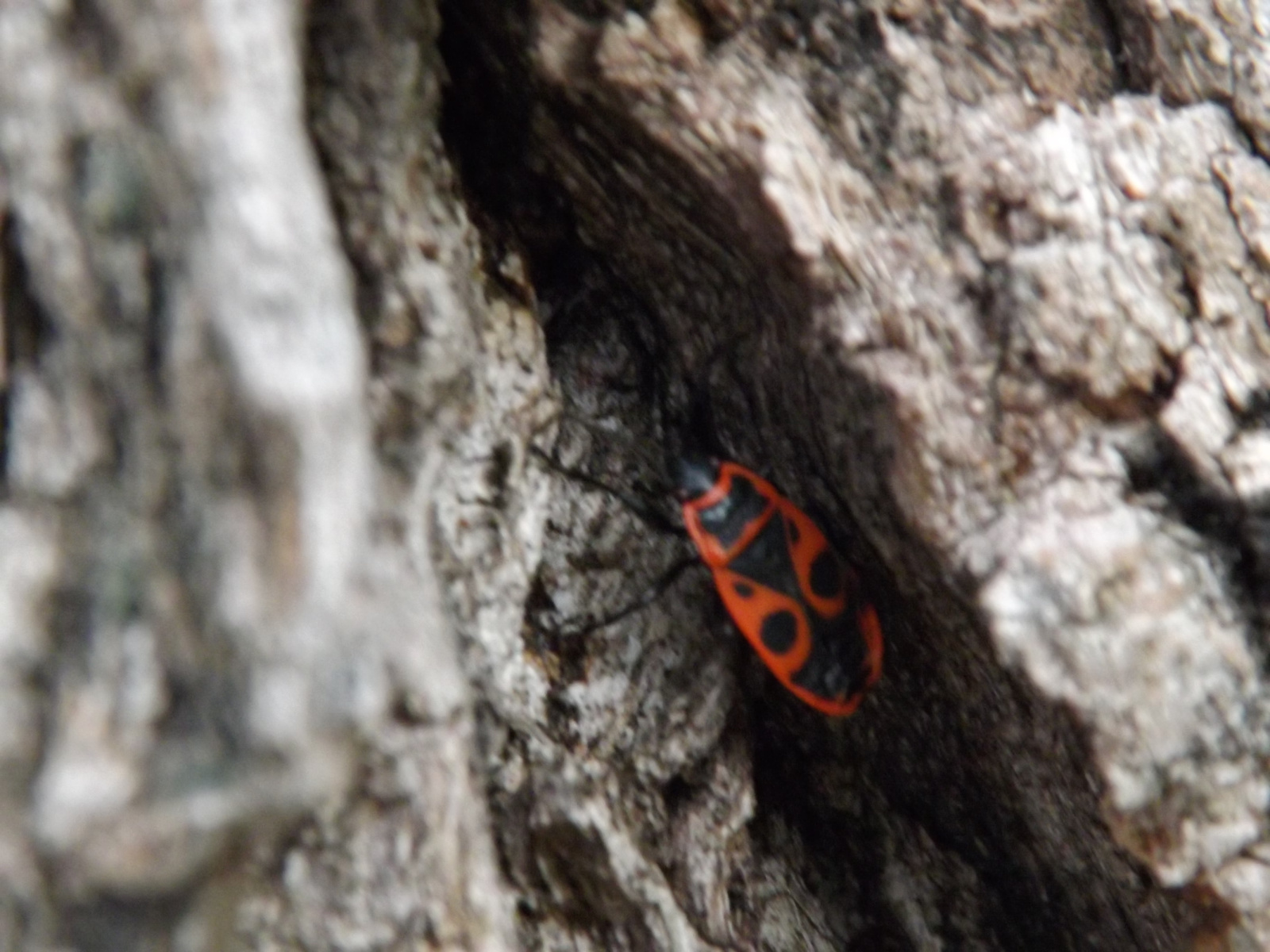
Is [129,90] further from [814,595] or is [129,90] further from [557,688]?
[814,595]

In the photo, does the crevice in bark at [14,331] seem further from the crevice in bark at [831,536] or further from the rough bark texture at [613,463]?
the crevice in bark at [831,536]

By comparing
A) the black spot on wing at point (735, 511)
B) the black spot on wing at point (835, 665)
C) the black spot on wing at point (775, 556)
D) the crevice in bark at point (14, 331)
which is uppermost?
the crevice in bark at point (14, 331)

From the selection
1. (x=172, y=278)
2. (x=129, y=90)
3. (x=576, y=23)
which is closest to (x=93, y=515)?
(x=172, y=278)

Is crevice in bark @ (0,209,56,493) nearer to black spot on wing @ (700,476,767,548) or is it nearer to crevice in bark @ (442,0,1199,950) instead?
crevice in bark @ (442,0,1199,950)

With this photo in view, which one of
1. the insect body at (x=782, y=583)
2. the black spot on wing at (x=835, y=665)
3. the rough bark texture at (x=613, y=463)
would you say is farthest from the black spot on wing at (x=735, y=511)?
the black spot on wing at (x=835, y=665)

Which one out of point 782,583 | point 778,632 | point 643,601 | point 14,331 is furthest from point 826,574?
point 14,331

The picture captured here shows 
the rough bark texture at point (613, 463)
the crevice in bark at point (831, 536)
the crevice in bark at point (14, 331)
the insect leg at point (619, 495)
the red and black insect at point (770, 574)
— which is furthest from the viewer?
the red and black insect at point (770, 574)
